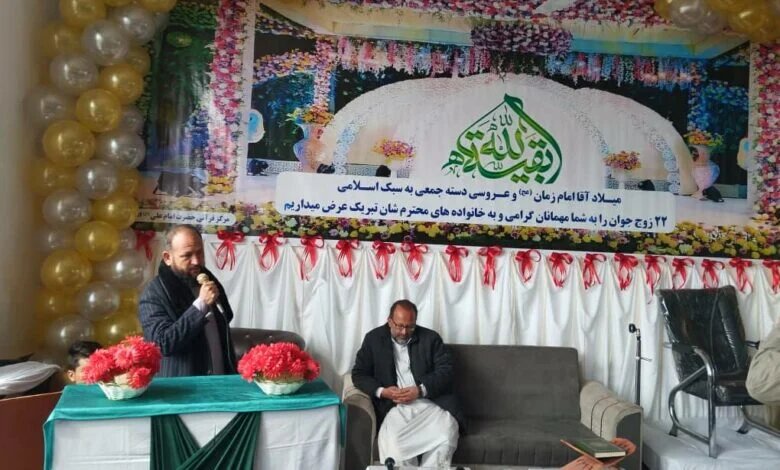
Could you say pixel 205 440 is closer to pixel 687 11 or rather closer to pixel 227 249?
pixel 227 249

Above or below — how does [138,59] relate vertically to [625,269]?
Result: above

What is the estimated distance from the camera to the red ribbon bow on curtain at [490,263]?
478 cm

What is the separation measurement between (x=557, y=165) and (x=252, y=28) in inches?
92.3

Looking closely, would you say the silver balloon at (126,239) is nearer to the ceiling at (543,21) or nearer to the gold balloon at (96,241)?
the gold balloon at (96,241)

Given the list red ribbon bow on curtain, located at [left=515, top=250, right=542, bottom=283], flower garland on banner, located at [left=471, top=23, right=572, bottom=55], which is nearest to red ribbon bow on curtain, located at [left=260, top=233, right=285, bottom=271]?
red ribbon bow on curtain, located at [left=515, top=250, right=542, bottom=283]

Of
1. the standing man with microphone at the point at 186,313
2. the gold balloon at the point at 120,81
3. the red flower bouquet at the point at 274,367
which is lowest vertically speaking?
the red flower bouquet at the point at 274,367

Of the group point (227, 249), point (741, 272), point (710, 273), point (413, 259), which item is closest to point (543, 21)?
point (413, 259)

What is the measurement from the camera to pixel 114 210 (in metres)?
4.11

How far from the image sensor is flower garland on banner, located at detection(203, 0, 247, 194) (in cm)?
468

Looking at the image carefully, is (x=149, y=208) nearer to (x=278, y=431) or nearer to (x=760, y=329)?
(x=278, y=431)

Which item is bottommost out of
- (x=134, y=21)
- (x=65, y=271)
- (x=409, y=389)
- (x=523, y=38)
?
(x=409, y=389)

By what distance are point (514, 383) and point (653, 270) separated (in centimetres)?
138

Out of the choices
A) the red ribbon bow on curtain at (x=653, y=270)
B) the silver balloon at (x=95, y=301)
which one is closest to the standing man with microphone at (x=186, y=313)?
the silver balloon at (x=95, y=301)

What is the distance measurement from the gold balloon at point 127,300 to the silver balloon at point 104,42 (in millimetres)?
1379
